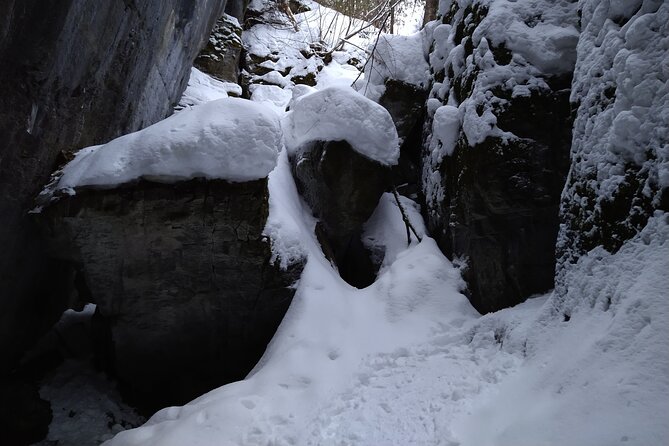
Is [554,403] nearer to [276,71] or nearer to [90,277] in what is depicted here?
[90,277]

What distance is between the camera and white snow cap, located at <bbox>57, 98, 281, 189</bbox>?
471 centimetres

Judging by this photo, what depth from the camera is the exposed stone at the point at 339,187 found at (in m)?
6.74

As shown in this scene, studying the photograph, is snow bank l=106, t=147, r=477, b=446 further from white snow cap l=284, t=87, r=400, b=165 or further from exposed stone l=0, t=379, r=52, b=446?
exposed stone l=0, t=379, r=52, b=446

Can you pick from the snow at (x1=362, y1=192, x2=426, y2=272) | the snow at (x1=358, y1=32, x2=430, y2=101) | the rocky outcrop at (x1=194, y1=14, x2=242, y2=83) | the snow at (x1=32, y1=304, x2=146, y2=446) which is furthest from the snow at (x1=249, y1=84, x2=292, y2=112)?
the snow at (x1=32, y1=304, x2=146, y2=446)

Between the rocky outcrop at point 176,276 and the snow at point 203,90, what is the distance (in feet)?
15.3

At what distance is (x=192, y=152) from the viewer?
4719mm

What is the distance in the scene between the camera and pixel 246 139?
4.79 m

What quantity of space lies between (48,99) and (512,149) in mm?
5209

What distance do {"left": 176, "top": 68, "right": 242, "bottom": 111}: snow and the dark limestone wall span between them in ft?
7.49

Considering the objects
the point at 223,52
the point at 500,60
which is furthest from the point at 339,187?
the point at 223,52

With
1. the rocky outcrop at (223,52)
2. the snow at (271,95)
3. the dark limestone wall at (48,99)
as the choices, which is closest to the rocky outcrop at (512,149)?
the dark limestone wall at (48,99)

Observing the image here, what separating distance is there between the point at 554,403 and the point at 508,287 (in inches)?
91.5

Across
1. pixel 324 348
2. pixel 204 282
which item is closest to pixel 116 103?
pixel 204 282

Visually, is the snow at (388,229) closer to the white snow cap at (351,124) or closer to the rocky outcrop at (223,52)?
the white snow cap at (351,124)
